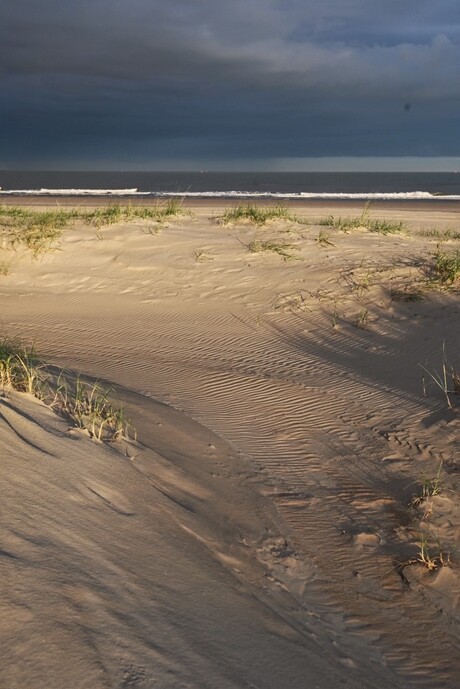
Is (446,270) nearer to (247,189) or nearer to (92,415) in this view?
(92,415)

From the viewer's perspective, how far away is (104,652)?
6.95 feet

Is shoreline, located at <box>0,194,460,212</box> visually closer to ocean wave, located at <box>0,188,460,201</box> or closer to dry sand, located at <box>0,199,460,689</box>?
ocean wave, located at <box>0,188,460,201</box>

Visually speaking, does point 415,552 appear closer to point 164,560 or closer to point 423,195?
point 164,560

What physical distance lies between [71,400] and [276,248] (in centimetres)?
578

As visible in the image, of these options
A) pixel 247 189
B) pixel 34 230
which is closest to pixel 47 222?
pixel 34 230

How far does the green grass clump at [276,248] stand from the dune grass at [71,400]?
5055 millimetres

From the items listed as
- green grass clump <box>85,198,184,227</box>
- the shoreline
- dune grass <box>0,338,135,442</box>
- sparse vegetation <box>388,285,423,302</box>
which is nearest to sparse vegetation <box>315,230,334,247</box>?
sparse vegetation <box>388,285,423,302</box>

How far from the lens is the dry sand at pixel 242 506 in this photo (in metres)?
2.29

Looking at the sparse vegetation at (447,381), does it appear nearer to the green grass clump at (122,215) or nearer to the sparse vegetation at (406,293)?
the sparse vegetation at (406,293)

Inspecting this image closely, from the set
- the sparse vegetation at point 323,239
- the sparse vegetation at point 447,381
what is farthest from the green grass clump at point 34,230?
the sparse vegetation at point 447,381

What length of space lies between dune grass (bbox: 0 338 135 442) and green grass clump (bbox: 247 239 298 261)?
5.05 metres

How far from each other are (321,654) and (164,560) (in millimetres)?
697

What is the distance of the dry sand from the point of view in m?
2.29

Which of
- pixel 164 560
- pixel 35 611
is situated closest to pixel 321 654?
pixel 164 560
